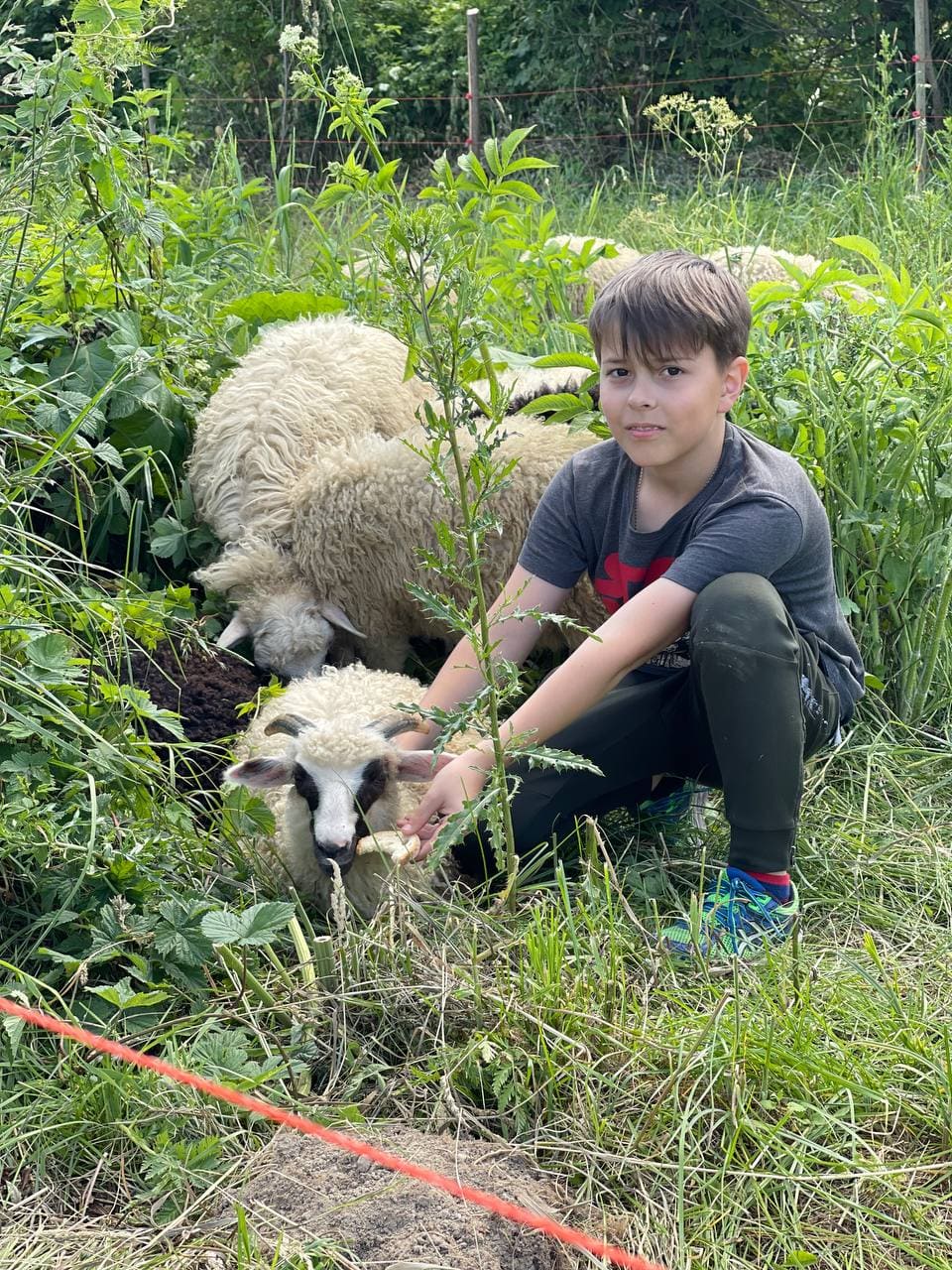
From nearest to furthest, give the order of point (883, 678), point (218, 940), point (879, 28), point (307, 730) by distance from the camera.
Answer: point (218, 940) → point (307, 730) → point (883, 678) → point (879, 28)

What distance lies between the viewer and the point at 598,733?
2814 millimetres

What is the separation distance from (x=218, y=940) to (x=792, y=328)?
270cm

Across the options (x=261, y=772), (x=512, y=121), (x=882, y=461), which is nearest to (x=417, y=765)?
(x=261, y=772)

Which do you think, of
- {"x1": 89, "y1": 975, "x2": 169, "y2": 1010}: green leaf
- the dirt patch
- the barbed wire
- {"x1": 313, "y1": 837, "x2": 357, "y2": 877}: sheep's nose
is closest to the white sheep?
{"x1": 313, "y1": 837, "x2": 357, "y2": 877}: sheep's nose

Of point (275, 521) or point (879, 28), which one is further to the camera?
point (879, 28)

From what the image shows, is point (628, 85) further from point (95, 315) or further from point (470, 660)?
point (470, 660)

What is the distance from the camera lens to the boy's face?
2588mm

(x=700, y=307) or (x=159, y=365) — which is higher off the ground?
(x=700, y=307)

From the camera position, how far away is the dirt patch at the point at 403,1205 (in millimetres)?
1805

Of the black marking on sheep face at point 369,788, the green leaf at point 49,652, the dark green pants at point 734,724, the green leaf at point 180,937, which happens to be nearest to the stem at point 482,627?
the dark green pants at point 734,724

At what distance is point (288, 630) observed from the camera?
384cm

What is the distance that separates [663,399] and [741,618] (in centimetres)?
45

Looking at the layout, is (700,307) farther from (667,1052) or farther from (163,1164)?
(163,1164)

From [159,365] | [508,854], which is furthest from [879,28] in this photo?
[508,854]
